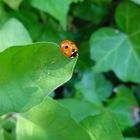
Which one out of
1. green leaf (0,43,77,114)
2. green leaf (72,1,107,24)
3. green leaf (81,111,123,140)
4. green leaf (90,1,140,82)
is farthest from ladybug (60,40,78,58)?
green leaf (72,1,107,24)

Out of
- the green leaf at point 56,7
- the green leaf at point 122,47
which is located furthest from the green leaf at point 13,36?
the green leaf at point 122,47

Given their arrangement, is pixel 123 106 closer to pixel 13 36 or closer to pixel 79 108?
pixel 79 108

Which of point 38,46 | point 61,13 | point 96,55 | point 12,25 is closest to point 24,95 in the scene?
point 38,46

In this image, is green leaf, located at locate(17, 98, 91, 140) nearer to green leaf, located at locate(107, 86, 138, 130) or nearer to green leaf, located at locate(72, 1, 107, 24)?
green leaf, located at locate(107, 86, 138, 130)

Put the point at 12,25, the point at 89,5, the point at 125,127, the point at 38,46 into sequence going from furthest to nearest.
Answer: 1. the point at 89,5
2. the point at 125,127
3. the point at 12,25
4. the point at 38,46

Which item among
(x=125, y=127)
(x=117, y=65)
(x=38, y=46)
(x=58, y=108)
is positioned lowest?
(x=125, y=127)

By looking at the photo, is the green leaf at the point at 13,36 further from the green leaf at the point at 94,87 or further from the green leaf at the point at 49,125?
the green leaf at the point at 94,87

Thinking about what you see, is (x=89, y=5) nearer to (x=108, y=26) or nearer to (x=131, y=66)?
(x=108, y=26)
